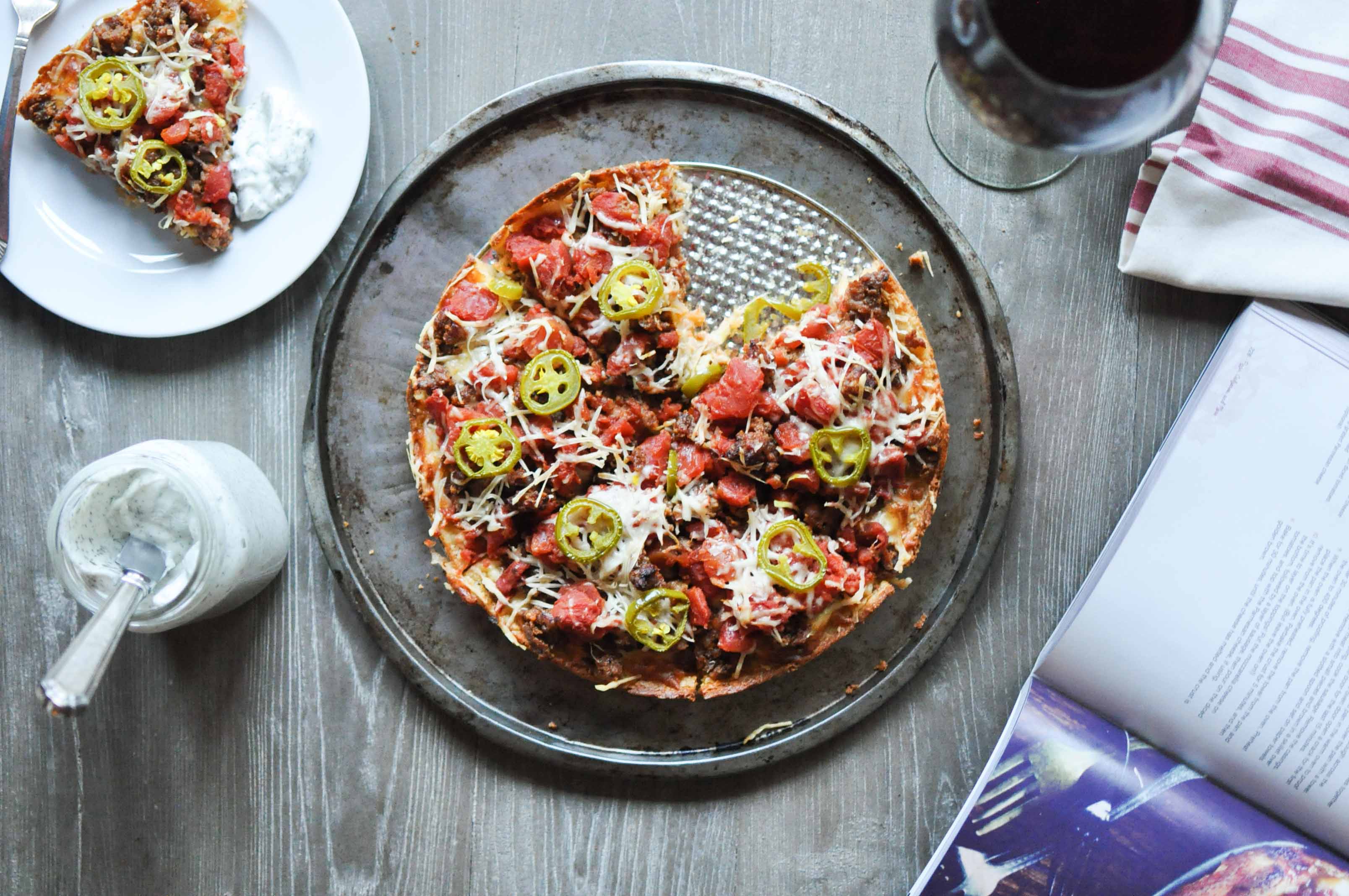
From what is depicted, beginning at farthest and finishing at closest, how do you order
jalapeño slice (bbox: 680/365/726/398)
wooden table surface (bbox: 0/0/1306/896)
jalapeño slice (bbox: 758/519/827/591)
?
wooden table surface (bbox: 0/0/1306/896)
jalapeño slice (bbox: 680/365/726/398)
jalapeño slice (bbox: 758/519/827/591)

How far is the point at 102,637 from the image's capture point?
220cm

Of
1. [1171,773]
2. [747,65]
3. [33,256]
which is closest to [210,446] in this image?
[33,256]

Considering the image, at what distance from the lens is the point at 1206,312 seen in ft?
9.58

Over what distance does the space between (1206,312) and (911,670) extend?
1.44 m

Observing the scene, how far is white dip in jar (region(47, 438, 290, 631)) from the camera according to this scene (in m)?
2.43

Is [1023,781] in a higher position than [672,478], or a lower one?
lower

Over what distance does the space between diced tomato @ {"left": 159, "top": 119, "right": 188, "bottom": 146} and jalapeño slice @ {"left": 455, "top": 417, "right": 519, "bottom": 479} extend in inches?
48.0

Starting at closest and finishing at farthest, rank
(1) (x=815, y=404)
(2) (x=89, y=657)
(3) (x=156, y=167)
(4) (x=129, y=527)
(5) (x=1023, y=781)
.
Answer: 1. (2) (x=89, y=657)
2. (1) (x=815, y=404)
3. (4) (x=129, y=527)
4. (3) (x=156, y=167)
5. (5) (x=1023, y=781)

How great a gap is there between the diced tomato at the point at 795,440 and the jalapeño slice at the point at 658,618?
468 mm

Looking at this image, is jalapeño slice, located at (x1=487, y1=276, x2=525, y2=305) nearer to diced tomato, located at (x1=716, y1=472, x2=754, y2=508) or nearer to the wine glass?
diced tomato, located at (x1=716, y1=472, x2=754, y2=508)

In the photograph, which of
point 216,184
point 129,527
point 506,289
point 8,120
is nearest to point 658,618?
point 506,289

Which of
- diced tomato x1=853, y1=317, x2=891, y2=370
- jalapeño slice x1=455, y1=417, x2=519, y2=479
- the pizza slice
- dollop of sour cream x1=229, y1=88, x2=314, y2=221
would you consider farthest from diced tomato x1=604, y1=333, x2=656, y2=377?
the pizza slice

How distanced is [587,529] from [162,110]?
1.72m

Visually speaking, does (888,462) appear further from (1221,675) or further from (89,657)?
(89,657)
